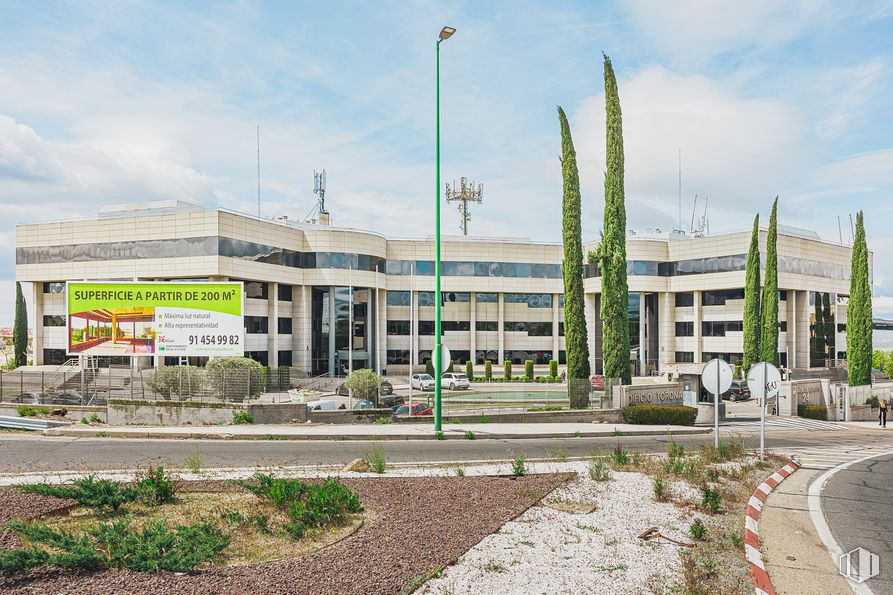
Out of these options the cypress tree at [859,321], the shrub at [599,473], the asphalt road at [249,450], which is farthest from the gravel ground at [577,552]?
the cypress tree at [859,321]

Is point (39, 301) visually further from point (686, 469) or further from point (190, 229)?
point (686, 469)

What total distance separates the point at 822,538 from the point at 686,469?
407cm

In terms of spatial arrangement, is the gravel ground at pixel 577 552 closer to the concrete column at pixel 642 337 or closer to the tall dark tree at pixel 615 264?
the tall dark tree at pixel 615 264

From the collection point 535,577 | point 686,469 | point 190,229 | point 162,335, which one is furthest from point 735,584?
point 190,229

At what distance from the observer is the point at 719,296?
59469mm

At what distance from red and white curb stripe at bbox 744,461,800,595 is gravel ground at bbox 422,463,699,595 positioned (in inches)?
31.2

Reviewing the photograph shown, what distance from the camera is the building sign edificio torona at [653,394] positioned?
2773 cm

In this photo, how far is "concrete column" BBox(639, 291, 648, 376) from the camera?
6212 centimetres

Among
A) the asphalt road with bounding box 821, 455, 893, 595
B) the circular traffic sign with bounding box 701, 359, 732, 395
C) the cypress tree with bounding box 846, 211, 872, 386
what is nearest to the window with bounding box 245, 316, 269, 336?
the circular traffic sign with bounding box 701, 359, 732, 395

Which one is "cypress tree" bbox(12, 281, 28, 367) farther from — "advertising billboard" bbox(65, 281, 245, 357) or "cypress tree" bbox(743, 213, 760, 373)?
"cypress tree" bbox(743, 213, 760, 373)

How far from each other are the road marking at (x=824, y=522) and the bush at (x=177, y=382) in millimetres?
20600

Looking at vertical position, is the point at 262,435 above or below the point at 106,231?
below

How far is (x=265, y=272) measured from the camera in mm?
51719

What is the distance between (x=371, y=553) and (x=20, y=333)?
218 ft
